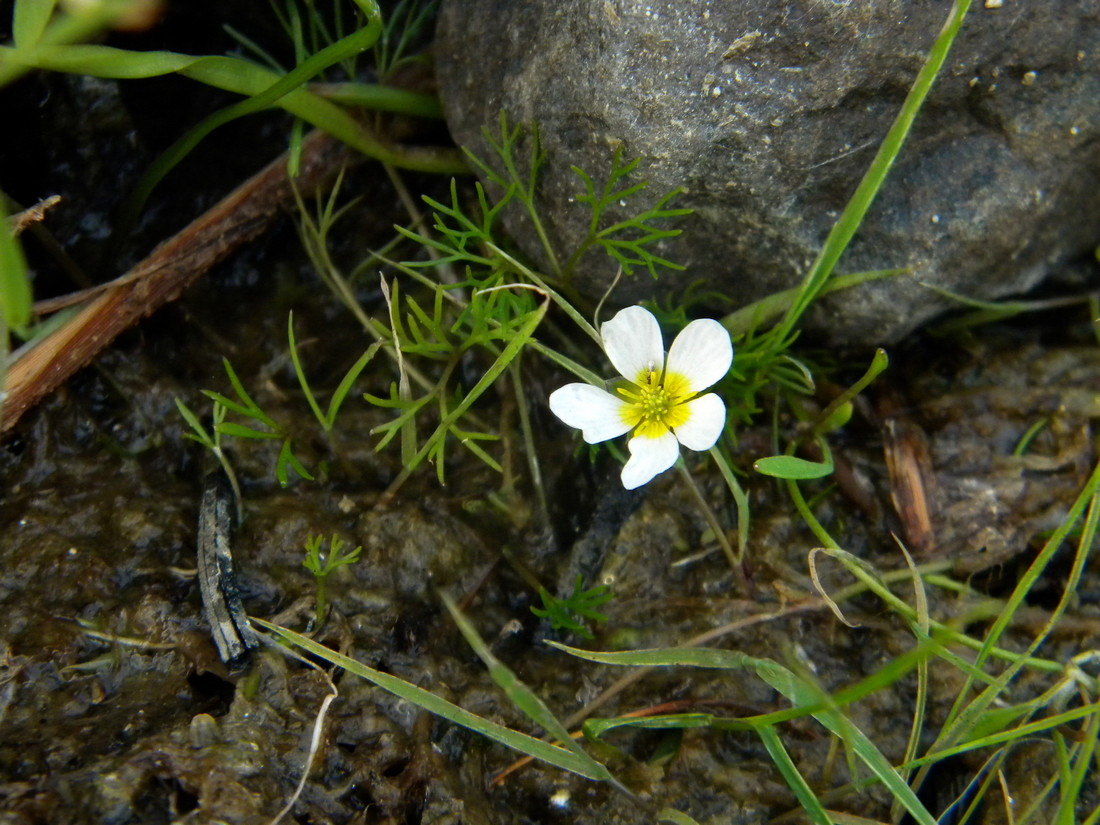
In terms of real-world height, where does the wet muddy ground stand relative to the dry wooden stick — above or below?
below

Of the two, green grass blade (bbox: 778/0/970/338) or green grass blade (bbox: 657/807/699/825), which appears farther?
green grass blade (bbox: 657/807/699/825)

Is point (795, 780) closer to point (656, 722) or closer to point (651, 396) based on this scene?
point (656, 722)

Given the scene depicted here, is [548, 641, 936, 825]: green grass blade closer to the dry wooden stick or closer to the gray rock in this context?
the gray rock

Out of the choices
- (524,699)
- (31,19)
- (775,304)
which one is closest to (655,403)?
(775,304)

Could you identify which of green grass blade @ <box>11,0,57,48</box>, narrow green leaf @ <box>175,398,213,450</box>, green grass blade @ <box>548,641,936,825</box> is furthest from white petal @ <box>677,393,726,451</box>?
green grass blade @ <box>11,0,57,48</box>

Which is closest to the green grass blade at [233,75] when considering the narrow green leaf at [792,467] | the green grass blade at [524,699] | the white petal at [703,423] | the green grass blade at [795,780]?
the white petal at [703,423]

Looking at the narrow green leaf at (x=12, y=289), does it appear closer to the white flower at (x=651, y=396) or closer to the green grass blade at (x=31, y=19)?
the green grass blade at (x=31, y=19)

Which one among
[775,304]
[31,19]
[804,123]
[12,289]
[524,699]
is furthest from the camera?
[775,304]

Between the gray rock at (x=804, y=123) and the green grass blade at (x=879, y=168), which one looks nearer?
the green grass blade at (x=879, y=168)
